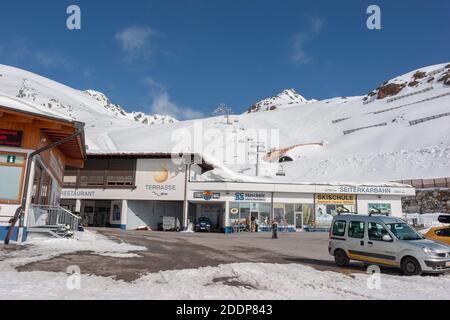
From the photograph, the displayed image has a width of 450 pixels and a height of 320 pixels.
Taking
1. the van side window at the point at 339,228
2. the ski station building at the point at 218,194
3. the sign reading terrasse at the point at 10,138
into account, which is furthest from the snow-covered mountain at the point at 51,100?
the van side window at the point at 339,228

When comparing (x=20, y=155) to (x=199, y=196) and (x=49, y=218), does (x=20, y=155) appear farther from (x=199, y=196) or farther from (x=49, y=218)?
(x=199, y=196)

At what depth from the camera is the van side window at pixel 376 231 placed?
11.1 meters

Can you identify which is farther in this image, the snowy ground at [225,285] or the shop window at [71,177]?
the shop window at [71,177]

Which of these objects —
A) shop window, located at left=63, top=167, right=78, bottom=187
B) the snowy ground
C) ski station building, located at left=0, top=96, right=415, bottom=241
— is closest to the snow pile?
the snowy ground

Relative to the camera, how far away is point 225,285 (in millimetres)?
7570

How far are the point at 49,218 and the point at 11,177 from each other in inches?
148

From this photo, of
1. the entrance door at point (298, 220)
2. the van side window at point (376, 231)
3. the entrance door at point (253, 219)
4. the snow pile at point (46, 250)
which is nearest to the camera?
the snow pile at point (46, 250)

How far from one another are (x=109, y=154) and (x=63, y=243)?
2216 cm

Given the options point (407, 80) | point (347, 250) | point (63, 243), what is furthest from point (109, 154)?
point (407, 80)

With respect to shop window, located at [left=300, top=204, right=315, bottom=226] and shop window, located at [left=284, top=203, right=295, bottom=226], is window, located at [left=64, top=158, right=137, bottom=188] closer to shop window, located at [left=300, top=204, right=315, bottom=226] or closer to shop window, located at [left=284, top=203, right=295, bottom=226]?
shop window, located at [left=284, top=203, right=295, bottom=226]

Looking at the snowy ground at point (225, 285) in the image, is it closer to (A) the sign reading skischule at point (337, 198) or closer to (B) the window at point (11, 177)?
(B) the window at point (11, 177)

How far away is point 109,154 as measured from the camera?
3594 cm

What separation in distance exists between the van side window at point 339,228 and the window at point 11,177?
12.3 meters

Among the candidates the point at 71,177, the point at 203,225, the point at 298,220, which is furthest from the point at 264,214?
the point at 71,177
